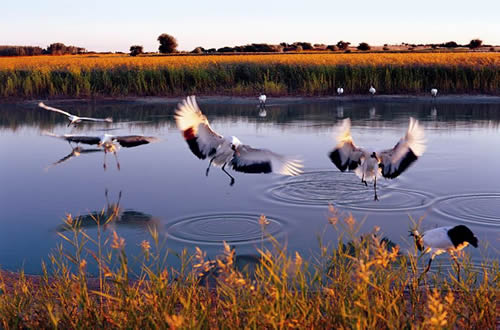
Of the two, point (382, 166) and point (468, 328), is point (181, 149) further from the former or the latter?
point (468, 328)

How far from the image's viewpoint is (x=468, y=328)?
3.79 meters

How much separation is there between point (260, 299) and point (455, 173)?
23.5 feet

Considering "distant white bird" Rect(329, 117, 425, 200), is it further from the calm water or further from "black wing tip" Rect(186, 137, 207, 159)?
"black wing tip" Rect(186, 137, 207, 159)

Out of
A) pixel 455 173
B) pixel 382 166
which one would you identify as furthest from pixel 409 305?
pixel 455 173

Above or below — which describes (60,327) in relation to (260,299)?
below

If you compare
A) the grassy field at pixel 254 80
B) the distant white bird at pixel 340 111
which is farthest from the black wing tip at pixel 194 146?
the grassy field at pixel 254 80

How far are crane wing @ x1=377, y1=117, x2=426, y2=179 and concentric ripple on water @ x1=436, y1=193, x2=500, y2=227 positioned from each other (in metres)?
0.69

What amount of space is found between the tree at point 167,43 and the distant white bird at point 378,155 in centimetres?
8215

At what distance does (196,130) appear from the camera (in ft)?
27.7

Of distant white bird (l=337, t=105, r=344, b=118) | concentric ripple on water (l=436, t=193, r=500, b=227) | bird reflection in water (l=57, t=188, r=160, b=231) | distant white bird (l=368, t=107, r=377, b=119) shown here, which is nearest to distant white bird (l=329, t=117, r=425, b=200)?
concentric ripple on water (l=436, t=193, r=500, b=227)

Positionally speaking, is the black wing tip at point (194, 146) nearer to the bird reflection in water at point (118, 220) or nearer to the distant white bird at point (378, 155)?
the bird reflection in water at point (118, 220)

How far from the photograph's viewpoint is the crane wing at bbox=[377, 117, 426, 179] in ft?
25.5

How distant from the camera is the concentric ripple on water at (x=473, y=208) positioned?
7.26m

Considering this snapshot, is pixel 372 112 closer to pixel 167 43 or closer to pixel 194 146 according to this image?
pixel 194 146
